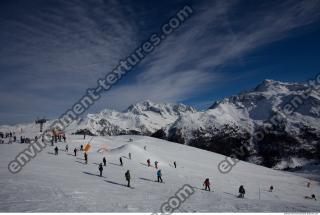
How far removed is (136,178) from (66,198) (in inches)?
609

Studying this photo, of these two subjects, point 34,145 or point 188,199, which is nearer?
point 188,199

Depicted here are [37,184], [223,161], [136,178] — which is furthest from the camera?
[223,161]

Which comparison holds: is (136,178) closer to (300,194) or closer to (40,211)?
(40,211)

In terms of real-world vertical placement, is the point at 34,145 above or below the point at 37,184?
above

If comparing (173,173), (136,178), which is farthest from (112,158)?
(136,178)

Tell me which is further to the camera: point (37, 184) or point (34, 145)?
point (34, 145)

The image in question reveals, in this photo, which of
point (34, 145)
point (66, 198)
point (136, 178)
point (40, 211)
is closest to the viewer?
point (40, 211)

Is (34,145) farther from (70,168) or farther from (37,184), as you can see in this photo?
(37,184)

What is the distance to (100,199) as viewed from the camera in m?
21.3

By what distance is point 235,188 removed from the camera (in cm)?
4081

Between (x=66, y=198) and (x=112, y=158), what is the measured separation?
2932 cm

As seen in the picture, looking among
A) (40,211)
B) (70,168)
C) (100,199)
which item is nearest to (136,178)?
(70,168)

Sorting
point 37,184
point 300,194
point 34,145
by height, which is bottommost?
point 300,194

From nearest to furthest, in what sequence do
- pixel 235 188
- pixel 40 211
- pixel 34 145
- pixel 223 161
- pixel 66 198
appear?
pixel 40 211 < pixel 66 198 < pixel 235 188 < pixel 34 145 < pixel 223 161
